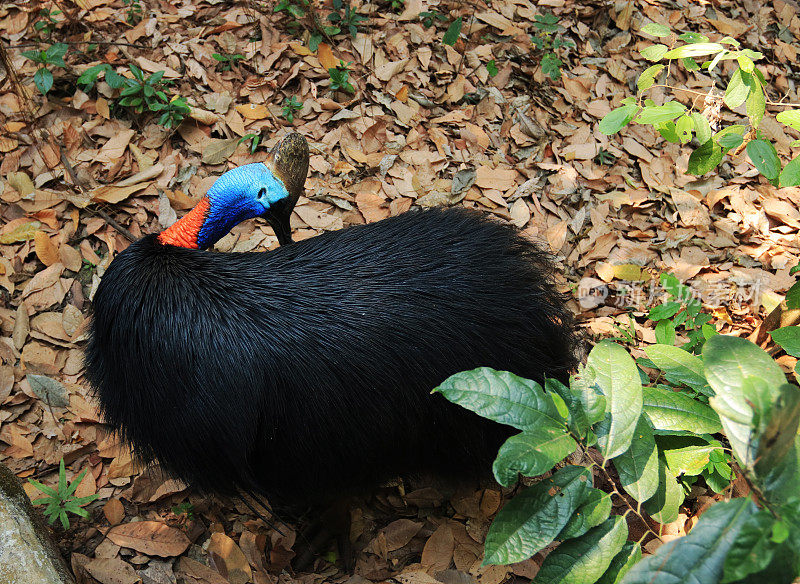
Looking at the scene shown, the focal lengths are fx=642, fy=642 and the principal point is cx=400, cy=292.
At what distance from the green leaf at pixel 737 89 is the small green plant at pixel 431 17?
250 centimetres

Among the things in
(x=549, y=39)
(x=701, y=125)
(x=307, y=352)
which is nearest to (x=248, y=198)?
(x=307, y=352)

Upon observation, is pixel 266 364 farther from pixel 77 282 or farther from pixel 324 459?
pixel 77 282

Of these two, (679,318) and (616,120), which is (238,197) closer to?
(616,120)

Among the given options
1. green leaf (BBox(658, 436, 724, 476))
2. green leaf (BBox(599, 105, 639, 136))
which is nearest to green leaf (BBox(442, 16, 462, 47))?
green leaf (BBox(599, 105, 639, 136))

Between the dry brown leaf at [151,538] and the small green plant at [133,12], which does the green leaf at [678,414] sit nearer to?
the dry brown leaf at [151,538]

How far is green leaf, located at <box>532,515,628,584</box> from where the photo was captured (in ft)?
3.87

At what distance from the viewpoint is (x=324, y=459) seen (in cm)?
190

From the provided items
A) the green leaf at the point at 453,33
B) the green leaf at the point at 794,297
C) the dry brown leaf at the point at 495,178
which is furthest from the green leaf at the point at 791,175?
the green leaf at the point at 453,33

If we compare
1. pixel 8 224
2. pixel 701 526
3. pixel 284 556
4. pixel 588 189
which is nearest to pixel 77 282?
pixel 8 224

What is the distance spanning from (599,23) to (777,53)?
3.78ft

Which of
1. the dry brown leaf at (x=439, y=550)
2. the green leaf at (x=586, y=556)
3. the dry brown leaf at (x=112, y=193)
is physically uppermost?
the green leaf at (x=586, y=556)

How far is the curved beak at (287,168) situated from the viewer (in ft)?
7.35

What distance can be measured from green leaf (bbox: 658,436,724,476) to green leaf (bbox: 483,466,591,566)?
0.44 m

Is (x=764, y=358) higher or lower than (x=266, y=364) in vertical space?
higher
